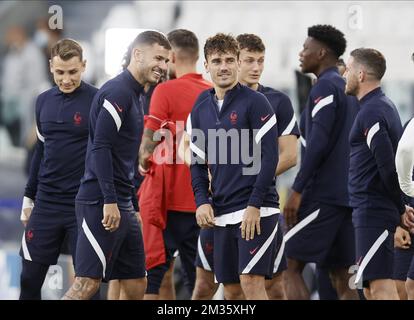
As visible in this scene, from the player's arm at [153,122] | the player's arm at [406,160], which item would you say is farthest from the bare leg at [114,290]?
the player's arm at [406,160]

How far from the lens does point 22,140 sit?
A: 13.0 m

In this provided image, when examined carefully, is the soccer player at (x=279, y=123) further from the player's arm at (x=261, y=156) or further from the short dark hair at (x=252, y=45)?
the player's arm at (x=261, y=156)

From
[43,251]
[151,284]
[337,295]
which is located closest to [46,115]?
[43,251]

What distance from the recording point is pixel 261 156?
7426mm

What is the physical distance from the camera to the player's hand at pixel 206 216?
746cm

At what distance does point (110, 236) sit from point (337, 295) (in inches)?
78.8

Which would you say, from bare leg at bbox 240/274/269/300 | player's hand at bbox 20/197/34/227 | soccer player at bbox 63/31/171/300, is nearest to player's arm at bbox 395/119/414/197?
bare leg at bbox 240/274/269/300

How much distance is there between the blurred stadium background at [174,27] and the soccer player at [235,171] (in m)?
2.75

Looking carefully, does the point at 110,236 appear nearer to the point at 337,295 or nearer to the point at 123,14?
the point at 337,295

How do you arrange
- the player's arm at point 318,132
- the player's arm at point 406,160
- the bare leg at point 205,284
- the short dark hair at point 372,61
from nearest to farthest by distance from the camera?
1. the player's arm at point 406,160
2. the short dark hair at point 372,61
3. the bare leg at point 205,284
4. the player's arm at point 318,132

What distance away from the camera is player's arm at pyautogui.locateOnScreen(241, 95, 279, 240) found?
738 cm

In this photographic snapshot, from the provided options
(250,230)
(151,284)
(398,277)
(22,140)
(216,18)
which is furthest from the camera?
(22,140)

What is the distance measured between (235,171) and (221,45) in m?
0.73

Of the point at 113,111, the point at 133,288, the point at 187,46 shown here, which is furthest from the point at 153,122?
the point at 133,288
